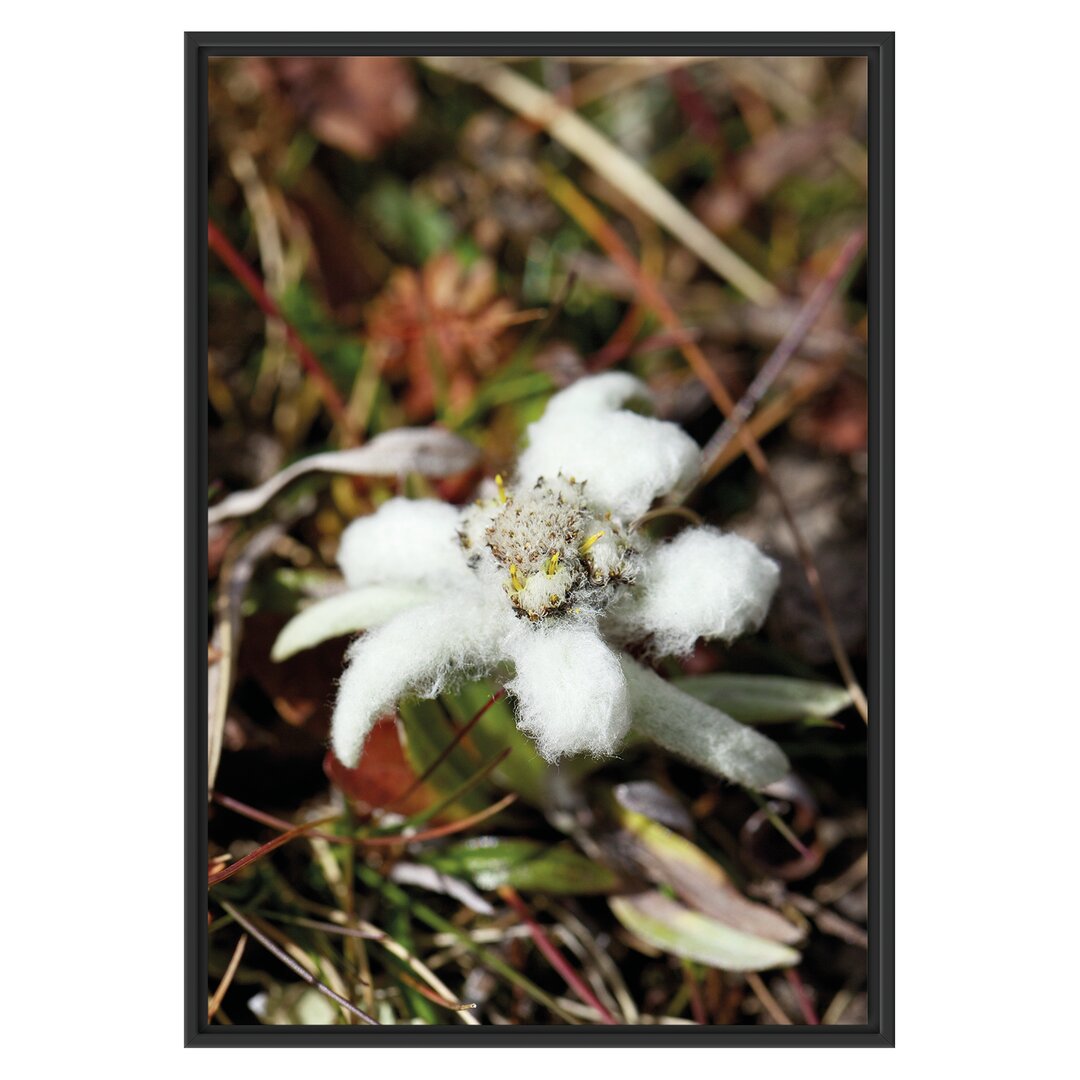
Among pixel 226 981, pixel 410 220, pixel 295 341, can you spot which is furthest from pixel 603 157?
pixel 226 981

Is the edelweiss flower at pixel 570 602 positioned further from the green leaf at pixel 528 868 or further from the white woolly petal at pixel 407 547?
the green leaf at pixel 528 868

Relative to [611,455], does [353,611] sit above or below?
below

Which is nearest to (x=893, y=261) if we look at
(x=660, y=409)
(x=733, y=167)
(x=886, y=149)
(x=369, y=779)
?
(x=886, y=149)

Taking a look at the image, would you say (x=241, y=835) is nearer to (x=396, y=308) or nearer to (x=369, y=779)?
(x=369, y=779)

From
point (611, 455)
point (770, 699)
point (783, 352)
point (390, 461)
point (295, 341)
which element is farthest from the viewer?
point (783, 352)

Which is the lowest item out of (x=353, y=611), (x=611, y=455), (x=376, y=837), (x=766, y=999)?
(x=766, y=999)

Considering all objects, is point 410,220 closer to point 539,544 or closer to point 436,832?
point 539,544

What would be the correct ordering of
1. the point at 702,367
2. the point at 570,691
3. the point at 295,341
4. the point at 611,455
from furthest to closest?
the point at 702,367
the point at 295,341
the point at 611,455
the point at 570,691
